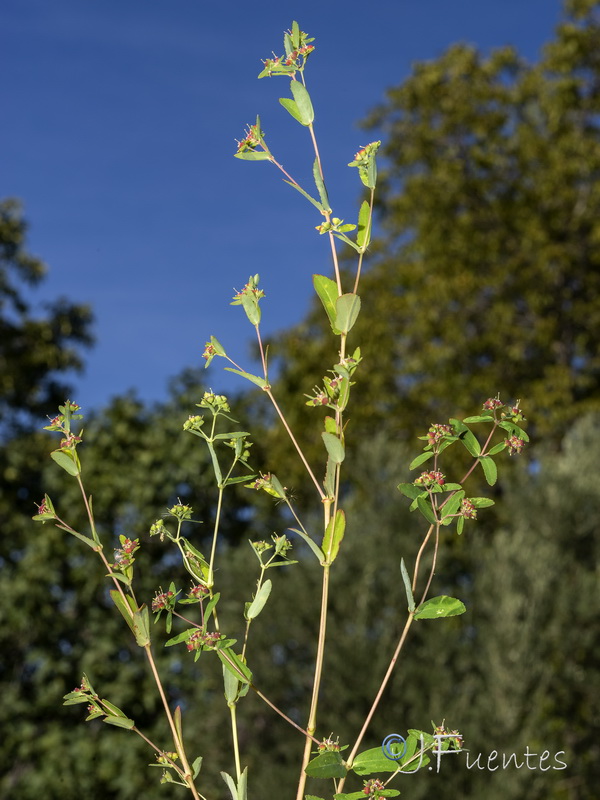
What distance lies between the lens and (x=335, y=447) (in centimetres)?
149

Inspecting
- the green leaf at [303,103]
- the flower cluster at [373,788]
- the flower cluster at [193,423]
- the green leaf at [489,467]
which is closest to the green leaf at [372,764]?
the flower cluster at [373,788]

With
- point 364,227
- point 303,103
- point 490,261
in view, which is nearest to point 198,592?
point 364,227

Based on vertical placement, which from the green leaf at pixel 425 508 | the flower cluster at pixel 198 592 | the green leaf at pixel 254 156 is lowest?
the flower cluster at pixel 198 592

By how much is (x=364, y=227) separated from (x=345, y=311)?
162 mm

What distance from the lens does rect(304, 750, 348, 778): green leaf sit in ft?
4.67

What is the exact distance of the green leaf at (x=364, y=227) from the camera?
1.60 m

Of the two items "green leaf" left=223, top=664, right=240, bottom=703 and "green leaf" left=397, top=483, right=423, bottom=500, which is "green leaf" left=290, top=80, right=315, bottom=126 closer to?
"green leaf" left=397, top=483, right=423, bottom=500

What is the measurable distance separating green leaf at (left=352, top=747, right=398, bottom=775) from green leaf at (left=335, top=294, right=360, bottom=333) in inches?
26.3

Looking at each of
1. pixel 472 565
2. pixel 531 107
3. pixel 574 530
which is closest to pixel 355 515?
pixel 472 565

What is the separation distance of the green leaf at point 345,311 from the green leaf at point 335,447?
0.58 ft

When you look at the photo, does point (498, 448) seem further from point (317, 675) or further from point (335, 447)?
point (317, 675)

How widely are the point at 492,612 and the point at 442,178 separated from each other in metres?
8.08


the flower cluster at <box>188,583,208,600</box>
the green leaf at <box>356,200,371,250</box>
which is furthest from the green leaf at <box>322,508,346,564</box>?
the green leaf at <box>356,200,371,250</box>

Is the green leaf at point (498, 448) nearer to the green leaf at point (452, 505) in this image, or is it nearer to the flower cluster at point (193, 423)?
the green leaf at point (452, 505)
